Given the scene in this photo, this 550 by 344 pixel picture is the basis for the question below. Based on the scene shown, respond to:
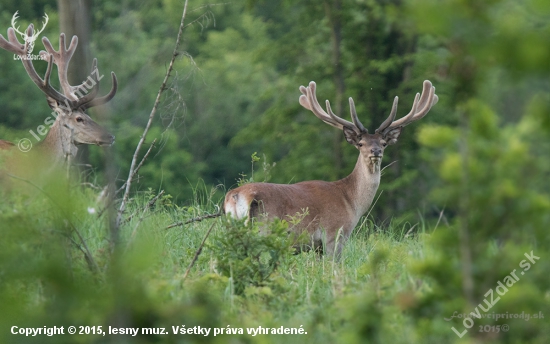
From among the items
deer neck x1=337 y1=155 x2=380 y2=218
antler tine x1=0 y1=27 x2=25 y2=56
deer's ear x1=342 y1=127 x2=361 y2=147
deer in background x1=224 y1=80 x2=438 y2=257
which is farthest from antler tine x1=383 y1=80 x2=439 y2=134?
antler tine x1=0 y1=27 x2=25 y2=56

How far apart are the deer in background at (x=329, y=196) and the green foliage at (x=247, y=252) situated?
1.64 m

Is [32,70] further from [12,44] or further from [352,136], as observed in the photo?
[352,136]

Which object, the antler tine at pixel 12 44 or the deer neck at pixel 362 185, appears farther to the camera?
the antler tine at pixel 12 44

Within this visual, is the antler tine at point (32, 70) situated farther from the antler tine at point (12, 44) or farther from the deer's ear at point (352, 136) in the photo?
the deer's ear at point (352, 136)

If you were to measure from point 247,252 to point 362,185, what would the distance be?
3382 millimetres

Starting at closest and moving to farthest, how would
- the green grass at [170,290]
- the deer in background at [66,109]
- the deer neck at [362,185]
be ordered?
the green grass at [170,290] → the deer neck at [362,185] → the deer in background at [66,109]

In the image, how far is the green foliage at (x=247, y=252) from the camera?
458 cm

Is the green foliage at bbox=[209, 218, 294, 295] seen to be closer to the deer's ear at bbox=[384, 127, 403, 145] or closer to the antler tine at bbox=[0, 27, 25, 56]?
the deer's ear at bbox=[384, 127, 403, 145]

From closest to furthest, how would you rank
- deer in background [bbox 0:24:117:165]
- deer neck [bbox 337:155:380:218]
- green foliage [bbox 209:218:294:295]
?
green foliage [bbox 209:218:294:295] < deer neck [bbox 337:155:380:218] < deer in background [bbox 0:24:117:165]

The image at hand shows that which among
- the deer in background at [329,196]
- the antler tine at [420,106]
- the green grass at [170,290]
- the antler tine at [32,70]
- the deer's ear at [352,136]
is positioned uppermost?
the antler tine at [32,70]

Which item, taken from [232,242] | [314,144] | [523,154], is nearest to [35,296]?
[232,242]

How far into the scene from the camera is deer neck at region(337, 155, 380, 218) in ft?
25.6

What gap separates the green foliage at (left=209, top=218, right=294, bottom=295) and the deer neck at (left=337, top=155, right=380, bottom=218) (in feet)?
10.0

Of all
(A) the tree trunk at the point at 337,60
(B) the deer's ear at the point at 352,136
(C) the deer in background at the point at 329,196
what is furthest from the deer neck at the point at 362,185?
(A) the tree trunk at the point at 337,60
